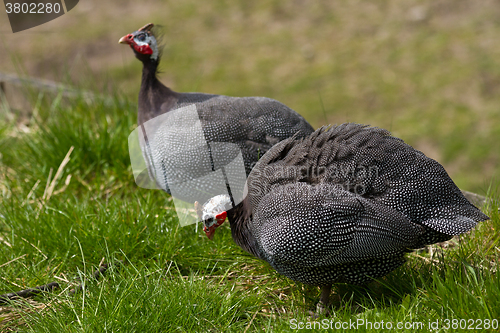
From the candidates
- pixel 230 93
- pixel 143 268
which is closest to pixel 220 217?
pixel 143 268

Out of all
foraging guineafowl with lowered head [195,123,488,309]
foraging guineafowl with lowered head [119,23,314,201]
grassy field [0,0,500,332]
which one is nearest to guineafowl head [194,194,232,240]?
foraging guineafowl with lowered head [195,123,488,309]

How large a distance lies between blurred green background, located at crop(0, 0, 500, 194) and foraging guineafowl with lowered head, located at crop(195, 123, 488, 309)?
279cm

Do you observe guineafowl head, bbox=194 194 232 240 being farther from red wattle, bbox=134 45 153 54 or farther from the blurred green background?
the blurred green background

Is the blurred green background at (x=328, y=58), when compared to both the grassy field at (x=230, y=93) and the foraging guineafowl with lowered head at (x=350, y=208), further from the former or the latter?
the foraging guineafowl with lowered head at (x=350, y=208)

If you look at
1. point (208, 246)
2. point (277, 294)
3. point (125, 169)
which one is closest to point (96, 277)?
point (208, 246)

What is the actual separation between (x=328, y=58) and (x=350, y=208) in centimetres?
487

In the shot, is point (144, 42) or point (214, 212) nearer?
point (214, 212)

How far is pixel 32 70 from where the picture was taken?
6867 millimetres

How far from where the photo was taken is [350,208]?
2295 mm

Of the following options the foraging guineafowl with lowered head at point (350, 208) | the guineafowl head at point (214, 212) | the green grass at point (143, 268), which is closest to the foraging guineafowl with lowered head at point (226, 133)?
the green grass at point (143, 268)

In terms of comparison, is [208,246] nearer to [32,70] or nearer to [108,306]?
[108,306]

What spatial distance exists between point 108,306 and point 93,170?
71.7 inches

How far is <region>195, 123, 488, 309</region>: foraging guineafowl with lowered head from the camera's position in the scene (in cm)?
228

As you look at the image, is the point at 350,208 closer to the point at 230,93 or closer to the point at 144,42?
the point at 144,42
